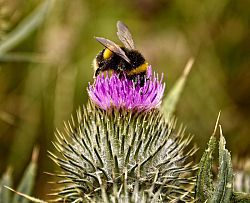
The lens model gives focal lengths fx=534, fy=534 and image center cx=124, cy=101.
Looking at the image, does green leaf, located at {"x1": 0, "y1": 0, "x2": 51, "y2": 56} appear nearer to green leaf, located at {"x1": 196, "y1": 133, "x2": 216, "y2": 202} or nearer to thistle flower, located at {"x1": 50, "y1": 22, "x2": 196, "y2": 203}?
thistle flower, located at {"x1": 50, "y1": 22, "x2": 196, "y2": 203}

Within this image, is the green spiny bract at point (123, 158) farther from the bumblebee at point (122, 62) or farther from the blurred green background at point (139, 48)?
the blurred green background at point (139, 48)

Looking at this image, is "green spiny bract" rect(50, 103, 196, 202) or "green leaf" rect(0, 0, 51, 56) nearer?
"green spiny bract" rect(50, 103, 196, 202)

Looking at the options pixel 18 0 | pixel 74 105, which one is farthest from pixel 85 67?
pixel 18 0

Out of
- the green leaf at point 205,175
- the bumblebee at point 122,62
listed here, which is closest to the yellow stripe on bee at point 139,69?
the bumblebee at point 122,62

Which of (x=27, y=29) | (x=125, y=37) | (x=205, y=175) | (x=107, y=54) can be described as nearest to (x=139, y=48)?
(x=27, y=29)

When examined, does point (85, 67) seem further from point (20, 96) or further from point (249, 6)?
point (249, 6)

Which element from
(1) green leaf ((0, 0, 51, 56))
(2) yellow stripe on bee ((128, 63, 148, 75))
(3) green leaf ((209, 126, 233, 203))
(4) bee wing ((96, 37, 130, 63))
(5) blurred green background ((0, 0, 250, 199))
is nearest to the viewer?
(3) green leaf ((209, 126, 233, 203))

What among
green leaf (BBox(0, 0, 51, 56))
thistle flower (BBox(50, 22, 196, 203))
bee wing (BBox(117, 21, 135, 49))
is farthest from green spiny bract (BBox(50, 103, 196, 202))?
green leaf (BBox(0, 0, 51, 56))

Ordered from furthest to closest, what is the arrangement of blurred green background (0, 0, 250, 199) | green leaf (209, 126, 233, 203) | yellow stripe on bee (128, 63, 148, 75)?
Result: blurred green background (0, 0, 250, 199) → yellow stripe on bee (128, 63, 148, 75) → green leaf (209, 126, 233, 203)
